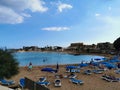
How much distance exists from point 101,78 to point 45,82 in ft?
26.8

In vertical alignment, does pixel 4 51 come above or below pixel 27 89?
above

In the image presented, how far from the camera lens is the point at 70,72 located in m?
37.5

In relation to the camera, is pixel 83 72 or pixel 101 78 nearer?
pixel 101 78

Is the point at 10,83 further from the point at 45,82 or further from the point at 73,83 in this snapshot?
the point at 73,83

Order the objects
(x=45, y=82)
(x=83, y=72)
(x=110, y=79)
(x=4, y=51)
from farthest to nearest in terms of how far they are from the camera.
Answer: (x=83, y=72) → (x=110, y=79) → (x=45, y=82) → (x=4, y=51)

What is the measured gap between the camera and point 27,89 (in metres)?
17.3

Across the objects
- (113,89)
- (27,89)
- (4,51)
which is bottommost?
(113,89)

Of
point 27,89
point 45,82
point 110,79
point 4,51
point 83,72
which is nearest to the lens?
point 27,89

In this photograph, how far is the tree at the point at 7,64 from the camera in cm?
2465

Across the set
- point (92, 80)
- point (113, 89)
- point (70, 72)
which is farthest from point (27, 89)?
point (70, 72)

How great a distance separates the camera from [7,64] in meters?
25.2

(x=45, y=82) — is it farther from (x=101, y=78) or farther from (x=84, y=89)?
(x=101, y=78)

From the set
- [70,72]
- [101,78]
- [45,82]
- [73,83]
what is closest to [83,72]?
[70,72]

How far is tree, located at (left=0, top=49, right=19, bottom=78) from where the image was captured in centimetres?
2465
